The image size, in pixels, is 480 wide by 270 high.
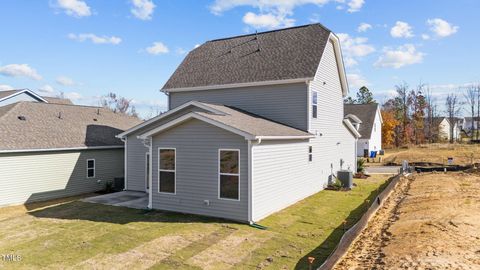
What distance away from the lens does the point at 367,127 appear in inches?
1588

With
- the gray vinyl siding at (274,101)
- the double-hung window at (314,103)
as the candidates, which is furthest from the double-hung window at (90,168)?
the double-hung window at (314,103)

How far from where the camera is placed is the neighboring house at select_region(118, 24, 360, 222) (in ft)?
39.1

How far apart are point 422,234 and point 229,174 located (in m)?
6.27

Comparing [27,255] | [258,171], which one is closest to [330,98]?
[258,171]

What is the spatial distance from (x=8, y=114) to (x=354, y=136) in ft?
72.7

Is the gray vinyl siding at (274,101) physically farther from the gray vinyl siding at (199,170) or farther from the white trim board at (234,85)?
the gray vinyl siding at (199,170)

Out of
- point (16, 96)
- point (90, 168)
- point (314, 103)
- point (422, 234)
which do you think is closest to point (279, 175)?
point (422, 234)

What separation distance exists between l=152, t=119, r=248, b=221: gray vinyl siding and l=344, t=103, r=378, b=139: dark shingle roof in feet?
103

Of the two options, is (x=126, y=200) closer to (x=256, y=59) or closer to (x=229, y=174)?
(x=229, y=174)

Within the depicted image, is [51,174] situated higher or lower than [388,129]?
lower

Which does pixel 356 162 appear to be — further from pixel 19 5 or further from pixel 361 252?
pixel 19 5

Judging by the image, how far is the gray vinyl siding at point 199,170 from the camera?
1166cm

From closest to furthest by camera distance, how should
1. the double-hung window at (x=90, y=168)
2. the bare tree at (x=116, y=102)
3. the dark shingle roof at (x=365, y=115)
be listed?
the double-hung window at (x=90, y=168) → the dark shingle roof at (x=365, y=115) → the bare tree at (x=116, y=102)

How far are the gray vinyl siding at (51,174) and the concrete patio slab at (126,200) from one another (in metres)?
2.39
